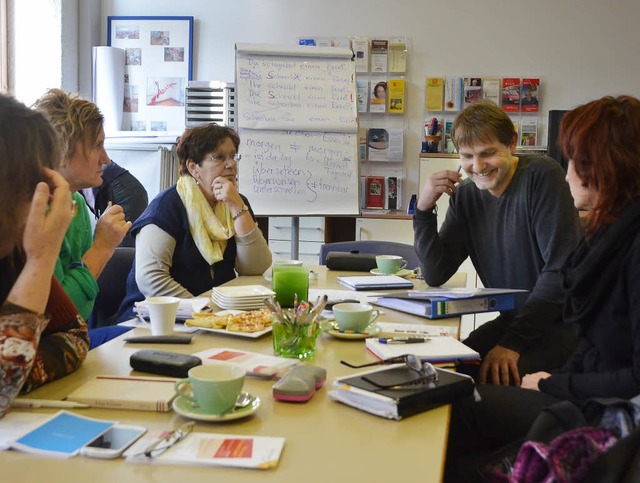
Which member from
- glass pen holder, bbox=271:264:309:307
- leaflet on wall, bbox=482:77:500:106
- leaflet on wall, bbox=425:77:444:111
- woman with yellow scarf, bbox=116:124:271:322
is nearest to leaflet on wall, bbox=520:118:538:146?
leaflet on wall, bbox=482:77:500:106

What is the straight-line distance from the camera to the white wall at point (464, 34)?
4.74 m

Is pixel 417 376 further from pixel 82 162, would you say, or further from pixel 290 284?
pixel 82 162

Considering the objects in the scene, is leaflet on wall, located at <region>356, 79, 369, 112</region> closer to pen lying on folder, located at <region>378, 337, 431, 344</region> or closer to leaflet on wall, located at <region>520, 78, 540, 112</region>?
leaflet on wall, located at <region>520, 78, 540, 112</region>

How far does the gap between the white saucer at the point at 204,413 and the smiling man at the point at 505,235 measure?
3.20 ft

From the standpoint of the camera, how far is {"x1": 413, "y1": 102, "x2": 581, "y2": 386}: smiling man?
76.9 inches

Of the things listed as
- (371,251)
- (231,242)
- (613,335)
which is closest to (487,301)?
(613,335)

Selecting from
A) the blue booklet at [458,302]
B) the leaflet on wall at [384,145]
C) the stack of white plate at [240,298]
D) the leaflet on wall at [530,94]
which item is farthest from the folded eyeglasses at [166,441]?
the leaflet on wall at [530,94]

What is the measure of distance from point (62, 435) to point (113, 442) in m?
0.08

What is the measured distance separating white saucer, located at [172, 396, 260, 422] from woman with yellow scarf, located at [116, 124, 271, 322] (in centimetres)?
118

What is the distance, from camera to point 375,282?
91.1 inches

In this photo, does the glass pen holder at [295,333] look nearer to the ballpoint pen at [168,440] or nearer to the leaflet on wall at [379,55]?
the ballpoint pen at [168,440]

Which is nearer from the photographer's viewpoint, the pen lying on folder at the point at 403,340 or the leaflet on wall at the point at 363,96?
the pen lying on folder at the point at 403,340

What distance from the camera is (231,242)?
2.62 meters

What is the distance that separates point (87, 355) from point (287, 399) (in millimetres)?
492
